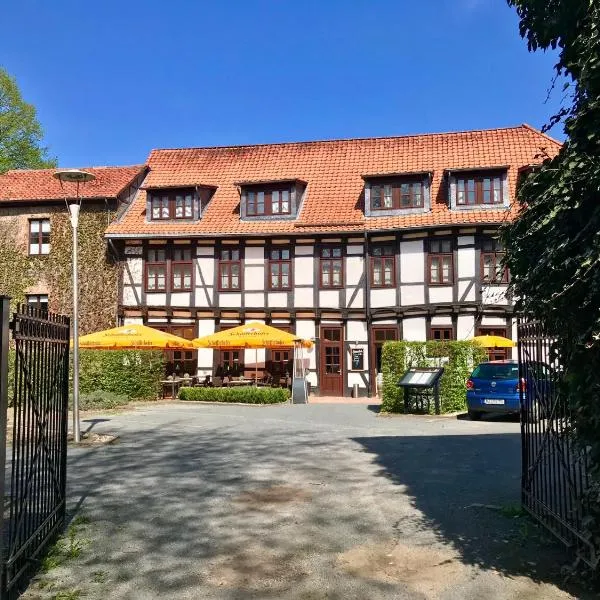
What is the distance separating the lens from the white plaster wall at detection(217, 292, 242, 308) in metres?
25.6

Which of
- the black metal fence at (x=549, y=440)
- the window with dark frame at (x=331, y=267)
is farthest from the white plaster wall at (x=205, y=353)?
the black metal fence at (x=549, y=440)

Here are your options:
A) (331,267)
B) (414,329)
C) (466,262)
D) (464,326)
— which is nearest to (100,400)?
(331,267)

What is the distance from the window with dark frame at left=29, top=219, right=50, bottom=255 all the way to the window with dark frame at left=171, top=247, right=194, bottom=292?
544 centimetres

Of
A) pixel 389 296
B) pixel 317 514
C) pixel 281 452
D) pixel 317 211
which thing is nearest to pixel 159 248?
pixel 317 211

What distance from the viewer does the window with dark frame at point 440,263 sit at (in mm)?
24016

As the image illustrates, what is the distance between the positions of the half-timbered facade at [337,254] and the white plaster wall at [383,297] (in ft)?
0.13

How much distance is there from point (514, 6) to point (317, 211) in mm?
20926

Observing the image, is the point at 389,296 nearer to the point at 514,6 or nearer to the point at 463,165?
the point at 463,165

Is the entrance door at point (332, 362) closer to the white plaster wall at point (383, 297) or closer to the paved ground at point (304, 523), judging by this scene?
the white plaster wall at point (383, 297)

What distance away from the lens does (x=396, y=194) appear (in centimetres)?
2547

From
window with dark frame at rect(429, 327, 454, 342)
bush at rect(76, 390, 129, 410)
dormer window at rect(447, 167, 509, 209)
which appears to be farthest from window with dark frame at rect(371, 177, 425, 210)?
bush at rect(76, 390, 129, 410)

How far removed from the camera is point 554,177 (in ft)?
14.9

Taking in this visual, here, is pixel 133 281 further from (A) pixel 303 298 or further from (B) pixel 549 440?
(B) pixel 549 440

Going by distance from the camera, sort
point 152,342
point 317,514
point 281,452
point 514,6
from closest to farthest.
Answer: point 514,6, point 317,514, point 281,452, point 152,342
